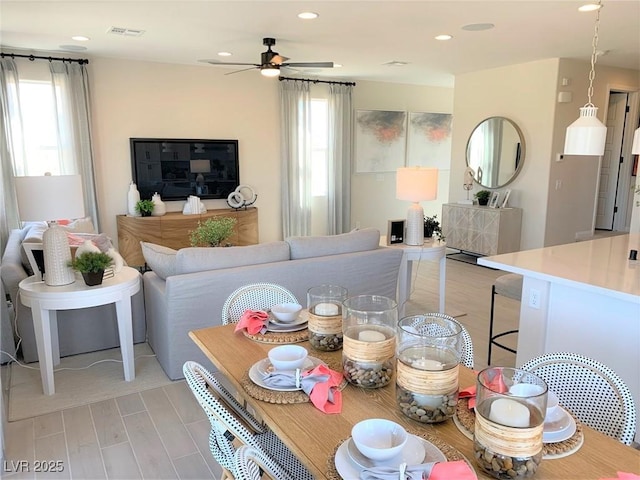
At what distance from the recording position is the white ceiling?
360cm

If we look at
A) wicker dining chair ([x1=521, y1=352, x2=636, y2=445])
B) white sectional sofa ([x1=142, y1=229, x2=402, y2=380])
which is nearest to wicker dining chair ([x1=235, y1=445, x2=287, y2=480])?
wicker dining chair ([x1=521, y1=352, x2=636, y2=445])

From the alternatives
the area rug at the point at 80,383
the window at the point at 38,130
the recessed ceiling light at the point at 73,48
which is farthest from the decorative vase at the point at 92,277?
the recessed ceiling light at the point at 73,48

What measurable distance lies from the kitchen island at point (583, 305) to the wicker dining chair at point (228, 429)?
5.14 feet

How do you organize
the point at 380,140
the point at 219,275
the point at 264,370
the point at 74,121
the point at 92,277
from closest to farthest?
the point at 264,370
the point at 92,277
the point at 219,275
the point at 74,121
the point at 380,140

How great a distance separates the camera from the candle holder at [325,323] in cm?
169

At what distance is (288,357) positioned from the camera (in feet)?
5.16

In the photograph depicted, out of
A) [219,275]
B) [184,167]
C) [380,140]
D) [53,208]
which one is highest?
[380,140]

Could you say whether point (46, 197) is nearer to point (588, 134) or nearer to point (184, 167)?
point (588, 134)

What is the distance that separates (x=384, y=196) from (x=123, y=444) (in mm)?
6420

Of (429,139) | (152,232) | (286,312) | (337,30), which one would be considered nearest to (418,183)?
(337,30)

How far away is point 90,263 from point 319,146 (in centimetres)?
497

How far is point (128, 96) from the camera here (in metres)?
5.91

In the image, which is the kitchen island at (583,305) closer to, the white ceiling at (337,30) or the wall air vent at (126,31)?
the white ceiling at (337,30)

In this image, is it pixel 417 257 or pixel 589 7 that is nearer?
pixel 589 7
